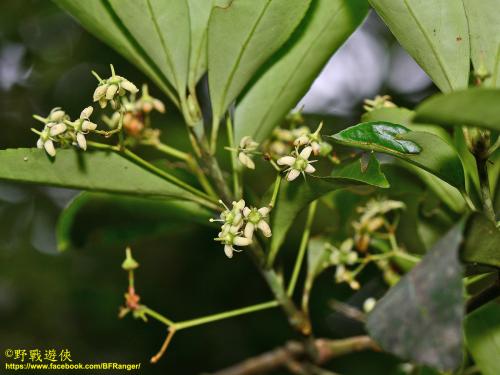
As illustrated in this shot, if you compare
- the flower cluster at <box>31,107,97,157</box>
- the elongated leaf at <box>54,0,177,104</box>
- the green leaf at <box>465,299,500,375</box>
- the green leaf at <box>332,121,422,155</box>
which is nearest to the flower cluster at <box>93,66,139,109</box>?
the flower cluster at <box>31,107,97,157</box>

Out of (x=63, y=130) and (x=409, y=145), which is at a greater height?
(x=63, y=130)

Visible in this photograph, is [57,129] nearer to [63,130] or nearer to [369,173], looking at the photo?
[63,130]

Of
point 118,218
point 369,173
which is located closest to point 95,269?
point 118,218

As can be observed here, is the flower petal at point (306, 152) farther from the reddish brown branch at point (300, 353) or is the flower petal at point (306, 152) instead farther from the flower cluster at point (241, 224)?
the reddish brown branch at point (300, 353)

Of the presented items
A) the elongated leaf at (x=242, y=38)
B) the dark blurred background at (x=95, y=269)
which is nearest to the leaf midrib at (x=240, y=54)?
the elongated leaf at (x=242, y=38)

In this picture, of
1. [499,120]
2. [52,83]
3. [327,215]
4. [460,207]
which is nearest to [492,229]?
[499,120]

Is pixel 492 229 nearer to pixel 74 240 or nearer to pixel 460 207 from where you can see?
pixel 460 207

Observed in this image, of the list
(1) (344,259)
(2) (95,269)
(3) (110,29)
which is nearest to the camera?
(3) (110,29)

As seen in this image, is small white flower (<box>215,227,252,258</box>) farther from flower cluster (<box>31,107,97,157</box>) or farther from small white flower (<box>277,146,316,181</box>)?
flower cluster (<box>31,107,97,157</box>)
